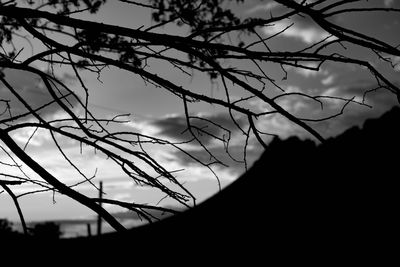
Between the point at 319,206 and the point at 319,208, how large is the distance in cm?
7

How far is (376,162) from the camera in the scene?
9523 millimetres

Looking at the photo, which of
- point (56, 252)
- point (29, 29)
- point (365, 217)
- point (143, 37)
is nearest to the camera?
point (143, 37)

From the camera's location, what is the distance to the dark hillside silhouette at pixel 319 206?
809cm

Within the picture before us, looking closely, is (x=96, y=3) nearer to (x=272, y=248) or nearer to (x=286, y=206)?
(x=272, y=248)

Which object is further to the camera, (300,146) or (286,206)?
(300,146)

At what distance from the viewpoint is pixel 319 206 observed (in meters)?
8.88

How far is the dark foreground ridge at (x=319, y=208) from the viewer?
8055mm

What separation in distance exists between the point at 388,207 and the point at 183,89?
8006mm

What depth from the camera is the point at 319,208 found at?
882 cm

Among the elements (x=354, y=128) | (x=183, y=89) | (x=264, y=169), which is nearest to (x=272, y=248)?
(x=264, y=169)

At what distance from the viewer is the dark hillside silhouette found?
26.6 ft

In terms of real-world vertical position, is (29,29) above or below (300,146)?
below

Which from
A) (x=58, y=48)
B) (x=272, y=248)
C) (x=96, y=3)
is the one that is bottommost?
(x=272, y=248)

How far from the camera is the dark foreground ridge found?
805 cm
